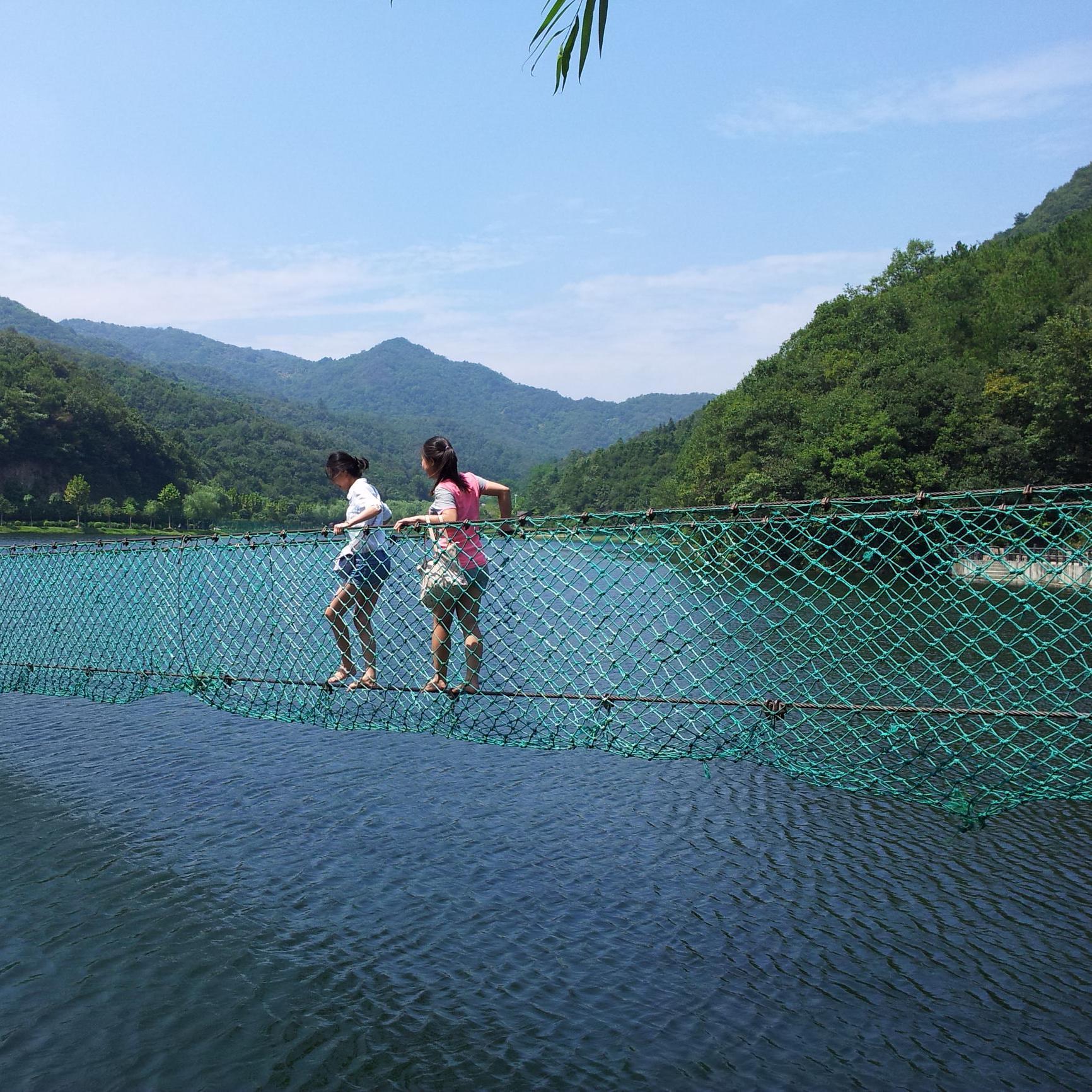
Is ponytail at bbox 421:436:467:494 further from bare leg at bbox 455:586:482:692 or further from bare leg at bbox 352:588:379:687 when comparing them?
bare leg at bbox 352:588:379:687

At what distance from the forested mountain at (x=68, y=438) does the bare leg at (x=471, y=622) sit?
7695 cm

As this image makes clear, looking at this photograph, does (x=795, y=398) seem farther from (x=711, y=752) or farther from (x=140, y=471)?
(x=140, y=471)

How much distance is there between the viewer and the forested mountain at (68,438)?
75.1m

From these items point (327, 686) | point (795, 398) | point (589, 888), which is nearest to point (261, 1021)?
point (327, 686)

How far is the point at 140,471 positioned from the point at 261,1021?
274 ft

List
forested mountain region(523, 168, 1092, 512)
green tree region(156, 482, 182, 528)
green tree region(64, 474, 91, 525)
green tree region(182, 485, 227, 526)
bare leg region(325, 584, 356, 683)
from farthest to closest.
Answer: green tree region(182, 485, 227, 526) < green tree region(156, 482, 182, 528) < green tree region(64, 474, 91, 525) < forested mountain region(523, 168, 1092, 512) < bare leg region(325, 584, 356, 683)

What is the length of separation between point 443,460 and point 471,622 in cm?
92

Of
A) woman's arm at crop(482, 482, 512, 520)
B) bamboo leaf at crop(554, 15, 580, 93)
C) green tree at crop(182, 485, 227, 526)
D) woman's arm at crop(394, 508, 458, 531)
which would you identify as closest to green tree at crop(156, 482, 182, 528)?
green tree at crop(182, 485, 227, 526)

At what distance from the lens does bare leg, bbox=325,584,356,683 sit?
6.26 metres

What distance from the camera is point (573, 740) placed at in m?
5.01

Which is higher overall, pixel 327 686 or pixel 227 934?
pixel 327 686

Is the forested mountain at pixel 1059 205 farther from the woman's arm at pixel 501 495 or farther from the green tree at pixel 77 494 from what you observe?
the woman's arm at pixel 501 495

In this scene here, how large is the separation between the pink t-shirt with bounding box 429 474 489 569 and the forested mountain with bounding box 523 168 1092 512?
34.2m

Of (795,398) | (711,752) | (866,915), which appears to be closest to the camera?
(711,752)
